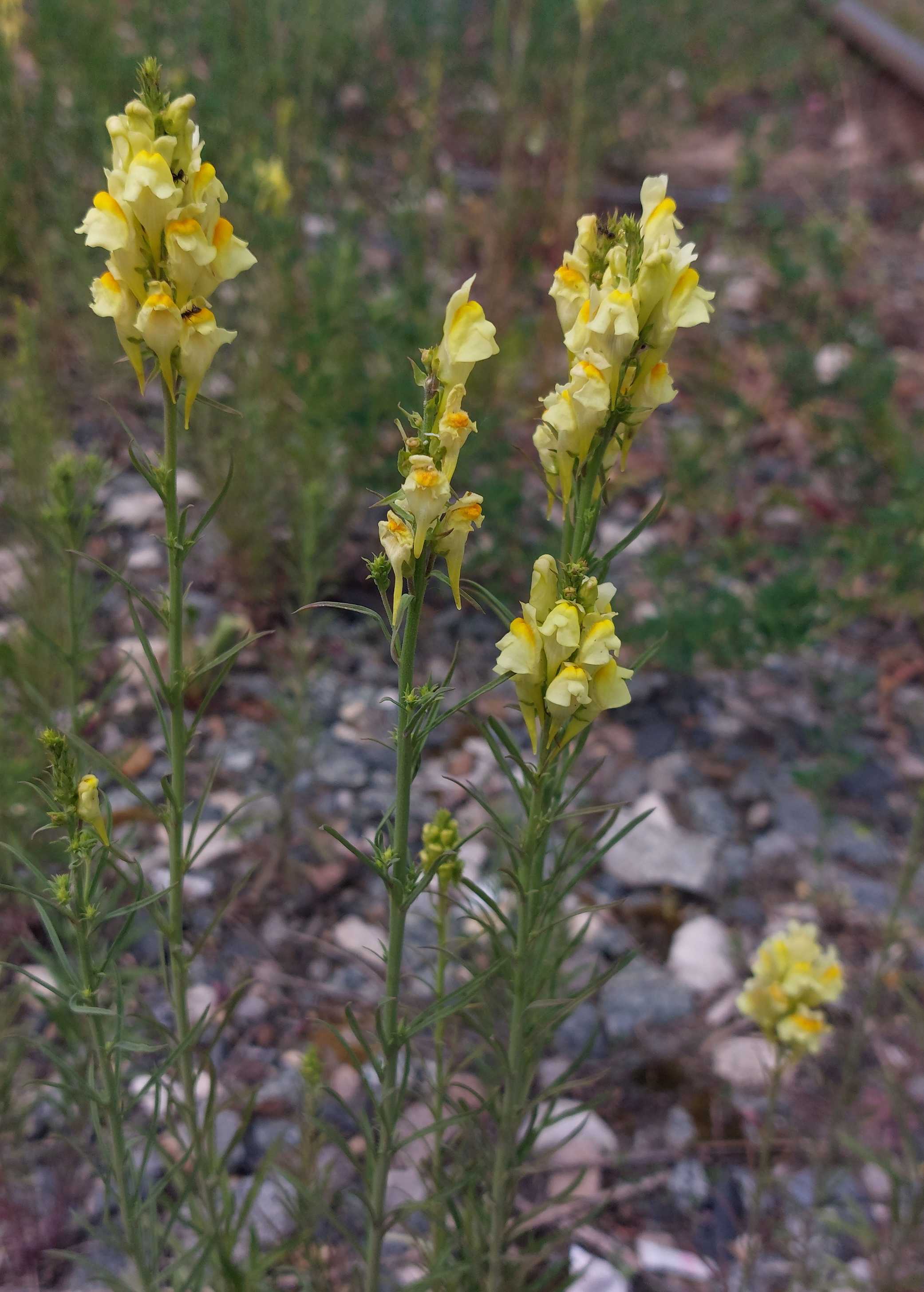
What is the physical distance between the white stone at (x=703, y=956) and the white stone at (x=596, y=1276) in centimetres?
66

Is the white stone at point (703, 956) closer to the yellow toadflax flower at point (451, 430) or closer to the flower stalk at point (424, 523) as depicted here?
the flower stalk at point (424, 523)

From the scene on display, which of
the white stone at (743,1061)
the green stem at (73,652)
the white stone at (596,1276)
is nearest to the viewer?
the green stem at (73,652)

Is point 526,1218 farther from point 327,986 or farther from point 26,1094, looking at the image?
point 26,1094

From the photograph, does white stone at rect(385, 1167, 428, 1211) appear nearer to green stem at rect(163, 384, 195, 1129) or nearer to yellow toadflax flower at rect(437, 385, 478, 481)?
green stem at rect(163, 384, 195, 1129)

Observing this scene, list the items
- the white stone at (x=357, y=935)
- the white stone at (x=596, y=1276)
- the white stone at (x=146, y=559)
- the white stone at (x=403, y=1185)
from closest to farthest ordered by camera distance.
→ the white stone at (x=596, y=1276), the white stone at (x=403, y=1185), the white stone at (x=357, y=935), the white stone at (x=146, y=559)

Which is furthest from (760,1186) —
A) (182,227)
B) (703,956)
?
(182,227)

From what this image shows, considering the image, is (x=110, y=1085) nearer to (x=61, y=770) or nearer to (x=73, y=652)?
(x=61, y=770)

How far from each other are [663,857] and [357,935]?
78 cm

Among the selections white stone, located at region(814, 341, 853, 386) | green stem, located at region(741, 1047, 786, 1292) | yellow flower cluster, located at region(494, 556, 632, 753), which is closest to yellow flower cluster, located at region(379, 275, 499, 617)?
yellow flower cluster, located at region(494, 556, 632, 753)

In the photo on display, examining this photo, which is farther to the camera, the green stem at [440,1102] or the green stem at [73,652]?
the green stem at [73,652]

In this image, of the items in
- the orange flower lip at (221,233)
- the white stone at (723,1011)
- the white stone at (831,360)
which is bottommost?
the white stone at (723,1011)

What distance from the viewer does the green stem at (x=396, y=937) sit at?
1.12 metres

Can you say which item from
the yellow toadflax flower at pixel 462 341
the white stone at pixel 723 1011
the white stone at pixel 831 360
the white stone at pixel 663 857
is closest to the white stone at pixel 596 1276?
the white stone at pixel 723 1011

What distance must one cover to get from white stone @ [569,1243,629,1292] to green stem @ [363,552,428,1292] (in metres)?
0.48
